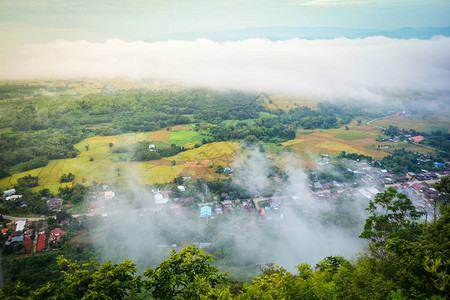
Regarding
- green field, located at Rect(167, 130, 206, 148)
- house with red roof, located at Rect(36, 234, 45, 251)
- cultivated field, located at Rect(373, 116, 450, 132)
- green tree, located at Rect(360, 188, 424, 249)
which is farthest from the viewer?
cultivated field, located at Rect(373, 116, 450, 132)

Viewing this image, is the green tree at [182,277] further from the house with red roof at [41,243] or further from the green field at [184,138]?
the green field at [184,138]

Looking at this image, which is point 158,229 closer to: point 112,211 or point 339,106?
point 112,211

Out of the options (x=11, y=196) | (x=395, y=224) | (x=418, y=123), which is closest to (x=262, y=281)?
(x=395, y=224)

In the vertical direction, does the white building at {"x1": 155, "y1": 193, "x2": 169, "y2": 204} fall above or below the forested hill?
below

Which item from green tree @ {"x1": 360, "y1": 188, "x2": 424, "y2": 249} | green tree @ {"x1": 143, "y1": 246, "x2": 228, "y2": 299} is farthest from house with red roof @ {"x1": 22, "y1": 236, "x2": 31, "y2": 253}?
green tree @ {"x1": 360, "y1": 188, "x2": 424, "y2": 249}

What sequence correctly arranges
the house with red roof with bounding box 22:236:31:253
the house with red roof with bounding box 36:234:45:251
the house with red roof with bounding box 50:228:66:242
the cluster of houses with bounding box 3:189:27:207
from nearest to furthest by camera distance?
the house with red roof with bounding box 22:236:31:253, the house with red roof with bounding box 36:234:45:251, the house with red roof with bounding box 50:228:66:242, the cluster of houses with bounding box 3:189:27:207

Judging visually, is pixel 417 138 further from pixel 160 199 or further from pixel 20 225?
pixel 20 225

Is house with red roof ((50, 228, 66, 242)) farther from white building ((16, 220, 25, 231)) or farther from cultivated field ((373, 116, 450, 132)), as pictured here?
cultivated field ((373, 116, 450, 132))

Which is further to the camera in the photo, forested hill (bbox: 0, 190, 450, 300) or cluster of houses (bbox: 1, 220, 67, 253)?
cluster of houses (bbox: 1, 220, 67, 253)

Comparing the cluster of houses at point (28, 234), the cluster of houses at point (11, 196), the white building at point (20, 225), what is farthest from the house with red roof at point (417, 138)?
the cluster of houses at point (11, 196)
